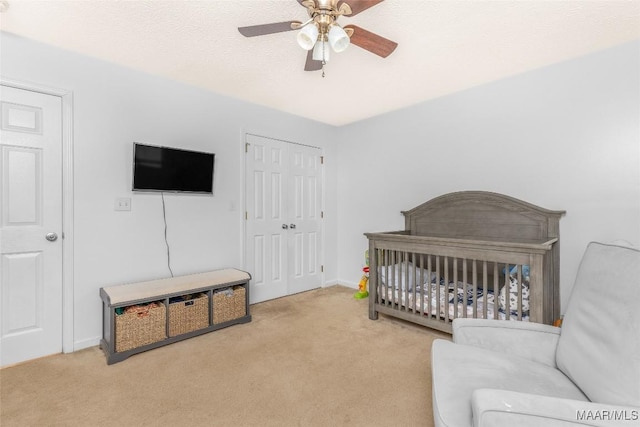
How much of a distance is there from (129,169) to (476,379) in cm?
284

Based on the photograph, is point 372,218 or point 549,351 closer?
point 549,351

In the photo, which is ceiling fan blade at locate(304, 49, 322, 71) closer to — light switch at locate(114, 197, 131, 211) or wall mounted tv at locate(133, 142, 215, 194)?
wall mounted tv at locate(133, 142, 215, 194)

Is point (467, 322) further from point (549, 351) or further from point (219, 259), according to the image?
point (219, 259)

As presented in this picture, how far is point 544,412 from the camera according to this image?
0.89 metres

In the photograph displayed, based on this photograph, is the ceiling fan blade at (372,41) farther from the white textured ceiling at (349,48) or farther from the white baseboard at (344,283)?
the white baseboard at (344,283)

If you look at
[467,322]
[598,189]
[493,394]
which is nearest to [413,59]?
[598,189]

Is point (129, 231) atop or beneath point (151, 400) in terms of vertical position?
atop

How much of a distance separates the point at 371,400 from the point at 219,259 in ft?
6.80

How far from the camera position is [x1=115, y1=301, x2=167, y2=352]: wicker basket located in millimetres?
2232

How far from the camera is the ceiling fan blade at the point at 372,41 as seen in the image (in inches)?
66.2

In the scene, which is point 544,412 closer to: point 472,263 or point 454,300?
point 454,300

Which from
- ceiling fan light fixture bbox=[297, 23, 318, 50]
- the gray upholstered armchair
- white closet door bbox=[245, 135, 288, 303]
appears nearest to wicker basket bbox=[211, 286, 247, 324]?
white closet door bbox=[245, 135, 288, 303]

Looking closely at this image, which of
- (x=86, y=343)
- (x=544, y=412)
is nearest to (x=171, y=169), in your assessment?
(x=86, y=343)

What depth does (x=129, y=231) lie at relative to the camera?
2.64 m
